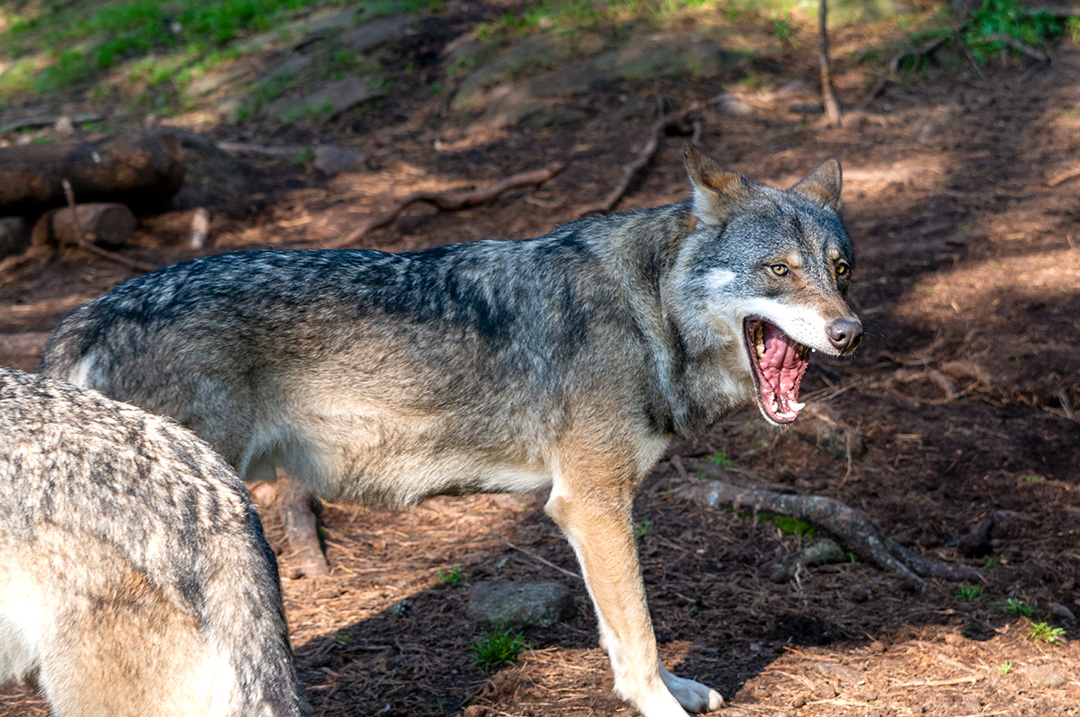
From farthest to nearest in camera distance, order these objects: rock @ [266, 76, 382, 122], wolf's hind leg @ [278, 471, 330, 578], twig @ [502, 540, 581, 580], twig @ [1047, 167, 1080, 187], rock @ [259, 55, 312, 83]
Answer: rock @ [259, 55, 312, 83], rock @ [266, 76, 382, 122], twig @ [1047, 167, 1080, 187], wolf's hind leg @ [278, 471, 330, 578], twig @ [502, 540, 581, 580]

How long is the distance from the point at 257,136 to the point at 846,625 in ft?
39.0

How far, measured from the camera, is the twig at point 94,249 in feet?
29.9

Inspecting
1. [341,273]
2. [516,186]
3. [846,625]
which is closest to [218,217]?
[516,186]

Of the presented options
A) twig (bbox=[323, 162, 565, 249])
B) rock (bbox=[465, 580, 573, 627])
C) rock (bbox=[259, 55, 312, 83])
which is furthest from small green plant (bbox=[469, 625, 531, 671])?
rock (bbox=[259, 55, 312, 83])

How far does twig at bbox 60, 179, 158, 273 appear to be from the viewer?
9.11 metres

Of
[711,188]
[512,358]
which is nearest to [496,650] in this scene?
[512,358]

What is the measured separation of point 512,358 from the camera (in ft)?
13.6

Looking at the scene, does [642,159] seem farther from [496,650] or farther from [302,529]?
[496,650]

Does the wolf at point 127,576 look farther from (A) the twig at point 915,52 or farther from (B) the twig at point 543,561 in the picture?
(A) the twig at point 915,52

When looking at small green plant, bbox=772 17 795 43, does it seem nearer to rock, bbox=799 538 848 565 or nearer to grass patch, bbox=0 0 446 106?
grass patch, bbox=0 0 446 106

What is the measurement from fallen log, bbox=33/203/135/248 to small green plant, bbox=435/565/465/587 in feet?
22.2

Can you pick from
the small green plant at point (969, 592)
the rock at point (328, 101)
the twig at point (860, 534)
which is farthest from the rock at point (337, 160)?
the small green plant at point (969, 592)

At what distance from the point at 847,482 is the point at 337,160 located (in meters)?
8.77

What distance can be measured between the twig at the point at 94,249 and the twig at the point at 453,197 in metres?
1.86
